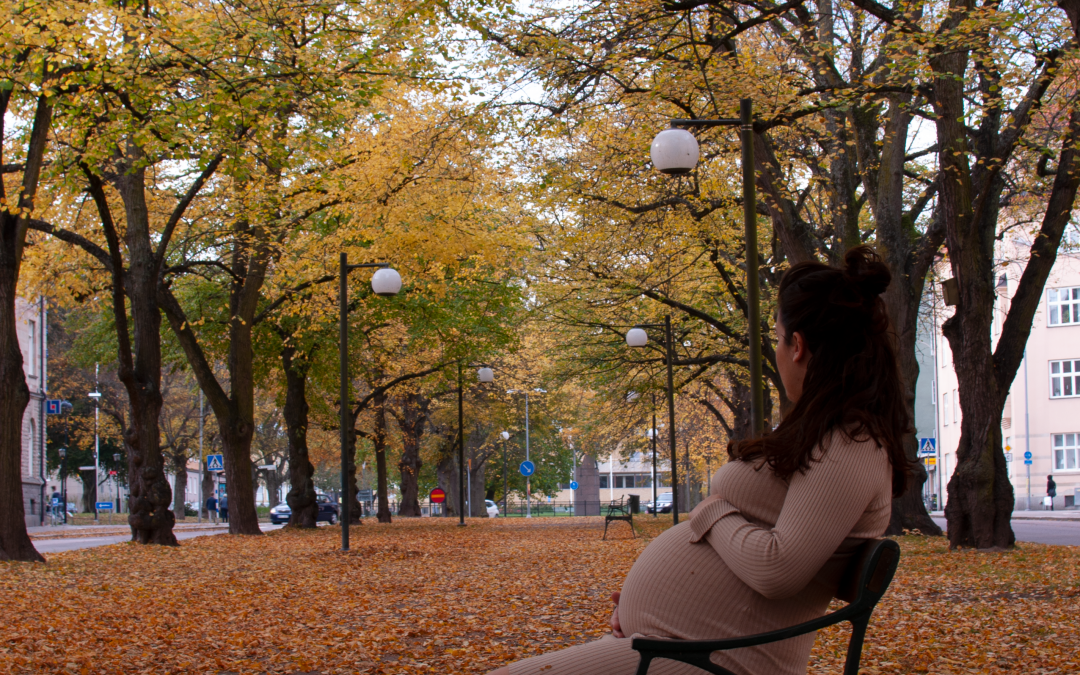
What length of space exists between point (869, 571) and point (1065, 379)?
171 ft

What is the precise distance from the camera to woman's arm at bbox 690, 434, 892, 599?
2.13 metres

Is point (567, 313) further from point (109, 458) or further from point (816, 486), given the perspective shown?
point (109, 458)

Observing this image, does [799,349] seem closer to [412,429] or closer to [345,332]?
[345,332]

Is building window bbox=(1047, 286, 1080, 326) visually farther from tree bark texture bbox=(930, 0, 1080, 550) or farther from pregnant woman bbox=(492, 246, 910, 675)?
pregnant woman bbox=(492, 246, 910, 675)

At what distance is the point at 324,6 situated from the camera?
13539mm

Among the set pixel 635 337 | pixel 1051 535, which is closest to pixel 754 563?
pixel 635 337

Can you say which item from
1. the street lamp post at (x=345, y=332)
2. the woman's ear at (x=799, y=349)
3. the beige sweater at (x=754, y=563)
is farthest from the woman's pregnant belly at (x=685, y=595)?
the street lamp post at (x=345, y=332)

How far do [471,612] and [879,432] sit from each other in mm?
7437

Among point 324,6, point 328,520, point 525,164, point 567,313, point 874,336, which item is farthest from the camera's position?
point 328,520

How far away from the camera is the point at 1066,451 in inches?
1903

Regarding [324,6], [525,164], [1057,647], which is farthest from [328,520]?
[1057,647]

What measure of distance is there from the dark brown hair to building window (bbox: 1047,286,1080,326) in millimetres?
51463

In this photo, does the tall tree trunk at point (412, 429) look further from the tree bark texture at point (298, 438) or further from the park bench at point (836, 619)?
the park bench at point (836, 619)

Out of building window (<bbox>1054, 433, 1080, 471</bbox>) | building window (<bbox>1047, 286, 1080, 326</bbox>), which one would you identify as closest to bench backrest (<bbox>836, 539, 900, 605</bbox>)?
building window (<bbox>1047, 286, 1080, 326</bbox>)
